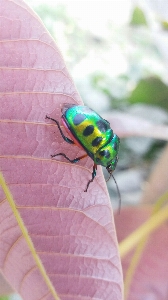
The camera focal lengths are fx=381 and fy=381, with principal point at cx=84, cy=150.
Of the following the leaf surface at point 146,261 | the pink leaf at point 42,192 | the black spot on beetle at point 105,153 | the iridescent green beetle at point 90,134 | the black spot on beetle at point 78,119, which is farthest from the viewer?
the leaf surface at point 146,261

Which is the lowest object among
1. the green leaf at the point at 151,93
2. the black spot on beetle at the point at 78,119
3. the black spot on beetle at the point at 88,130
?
the green leaf at the point at 151,93

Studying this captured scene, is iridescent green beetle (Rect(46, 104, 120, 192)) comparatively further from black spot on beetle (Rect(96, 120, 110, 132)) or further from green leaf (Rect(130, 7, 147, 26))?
green leaf (Rect(130, 7, 147, 26))

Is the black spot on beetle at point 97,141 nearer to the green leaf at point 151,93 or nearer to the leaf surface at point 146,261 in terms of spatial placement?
the leaf surface at point 146,261

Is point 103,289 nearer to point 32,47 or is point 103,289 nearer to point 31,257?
point 31,257

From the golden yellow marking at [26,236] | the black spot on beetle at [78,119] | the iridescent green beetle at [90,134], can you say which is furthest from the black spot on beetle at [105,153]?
the golden yellow marking at [26,236]

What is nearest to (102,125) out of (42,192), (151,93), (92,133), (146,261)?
(92,133)

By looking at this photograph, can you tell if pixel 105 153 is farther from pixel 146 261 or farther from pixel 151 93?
pixel 151 93
